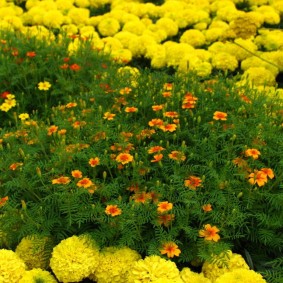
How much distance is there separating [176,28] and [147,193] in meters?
3.21

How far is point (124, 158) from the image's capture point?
99.2 inches

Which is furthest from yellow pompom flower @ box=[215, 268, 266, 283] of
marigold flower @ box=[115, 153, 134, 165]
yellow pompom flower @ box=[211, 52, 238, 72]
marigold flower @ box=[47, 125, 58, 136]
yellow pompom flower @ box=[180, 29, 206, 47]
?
yellow pompom flower @ box=[180, 29, 206, 47]

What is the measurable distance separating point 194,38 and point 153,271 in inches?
126

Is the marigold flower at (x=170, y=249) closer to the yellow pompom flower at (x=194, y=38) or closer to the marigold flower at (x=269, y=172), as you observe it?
the marigold flower at (x=269, y=172)

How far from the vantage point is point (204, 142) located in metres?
2.66

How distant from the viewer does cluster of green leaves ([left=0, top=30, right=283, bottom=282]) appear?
2404mm

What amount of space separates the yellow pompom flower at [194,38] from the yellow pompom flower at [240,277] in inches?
124

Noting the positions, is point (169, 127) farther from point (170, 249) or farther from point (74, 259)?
point (74, 259)

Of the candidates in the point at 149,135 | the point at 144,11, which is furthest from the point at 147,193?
the point at 144,11

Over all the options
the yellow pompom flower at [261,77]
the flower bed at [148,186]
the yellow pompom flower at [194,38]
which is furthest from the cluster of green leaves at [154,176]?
the yellow pompom flower at [194,38]

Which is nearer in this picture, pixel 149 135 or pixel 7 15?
pixel 149 135

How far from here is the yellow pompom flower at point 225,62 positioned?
14.7 ft

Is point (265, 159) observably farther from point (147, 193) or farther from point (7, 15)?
point (7, 15)

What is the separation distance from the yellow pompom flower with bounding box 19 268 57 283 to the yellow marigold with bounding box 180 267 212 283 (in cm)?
62
